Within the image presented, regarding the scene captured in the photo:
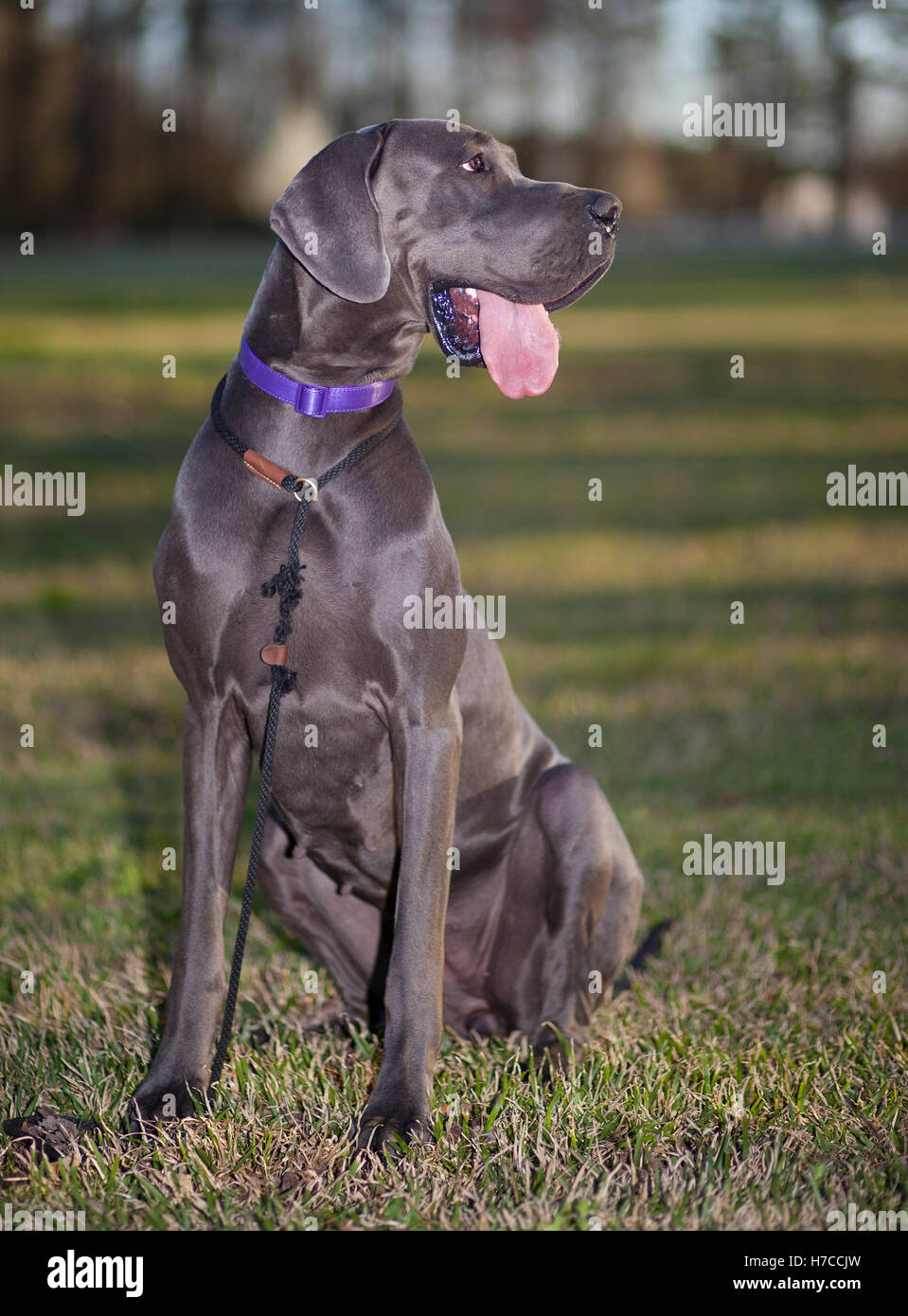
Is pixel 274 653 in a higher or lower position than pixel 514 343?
lower

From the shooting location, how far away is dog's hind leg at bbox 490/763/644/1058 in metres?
3.21

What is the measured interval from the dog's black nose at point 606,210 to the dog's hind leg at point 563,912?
123 centimetres

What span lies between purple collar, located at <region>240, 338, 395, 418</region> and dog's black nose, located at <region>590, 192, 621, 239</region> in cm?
54

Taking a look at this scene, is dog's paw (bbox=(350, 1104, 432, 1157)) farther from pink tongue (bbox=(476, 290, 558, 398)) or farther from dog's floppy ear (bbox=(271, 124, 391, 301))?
dog's floppy ear (bbox=(271, 124, 391, 301))

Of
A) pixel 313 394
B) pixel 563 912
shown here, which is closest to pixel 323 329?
pixel 313 394

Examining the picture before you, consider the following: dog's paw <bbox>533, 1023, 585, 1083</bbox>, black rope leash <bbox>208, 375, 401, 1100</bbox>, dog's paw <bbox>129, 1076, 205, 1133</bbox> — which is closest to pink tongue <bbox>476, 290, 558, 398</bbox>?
black rope leash <bbox>208, 375, 401, 1100</bbox>

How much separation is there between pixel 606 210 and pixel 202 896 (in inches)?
63.1

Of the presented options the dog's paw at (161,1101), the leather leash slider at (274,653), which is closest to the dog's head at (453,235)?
the leather leash slider at (274,653)

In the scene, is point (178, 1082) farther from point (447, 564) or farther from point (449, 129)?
point (449, 129)

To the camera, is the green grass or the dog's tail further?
the dog's tail

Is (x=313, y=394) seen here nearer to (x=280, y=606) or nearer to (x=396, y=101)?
(x=280, y=606)

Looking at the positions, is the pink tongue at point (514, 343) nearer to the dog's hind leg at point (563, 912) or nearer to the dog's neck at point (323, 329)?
the dog's neck at point (323, 329)

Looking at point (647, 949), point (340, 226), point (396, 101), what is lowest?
point (647, 949)

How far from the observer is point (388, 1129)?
2715 millimetres
